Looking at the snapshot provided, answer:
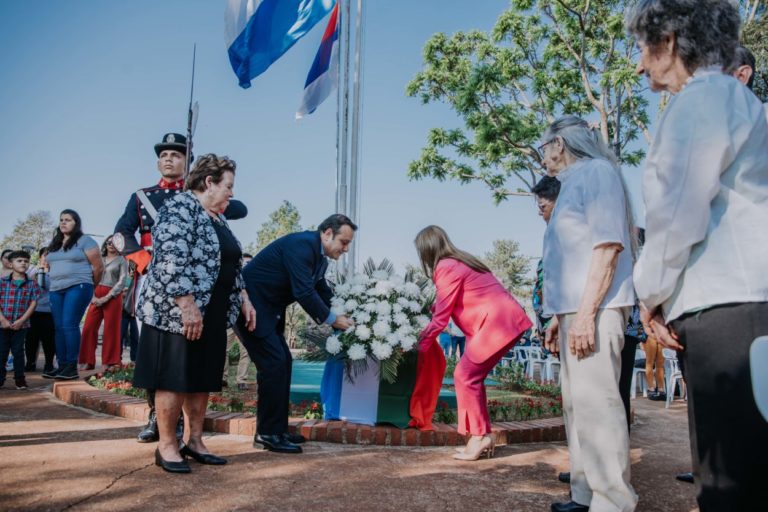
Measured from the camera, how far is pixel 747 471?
125 cm

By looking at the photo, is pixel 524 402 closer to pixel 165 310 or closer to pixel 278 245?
pixel 278 245

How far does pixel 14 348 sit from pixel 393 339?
4635mm

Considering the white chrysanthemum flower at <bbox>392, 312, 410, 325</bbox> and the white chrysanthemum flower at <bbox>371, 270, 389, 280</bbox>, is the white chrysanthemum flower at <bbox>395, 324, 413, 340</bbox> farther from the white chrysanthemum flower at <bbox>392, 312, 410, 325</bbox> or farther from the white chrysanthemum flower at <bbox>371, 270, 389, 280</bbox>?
the white chrysanthemum flower at <bbox>371, 270, 389, 280</bbox>

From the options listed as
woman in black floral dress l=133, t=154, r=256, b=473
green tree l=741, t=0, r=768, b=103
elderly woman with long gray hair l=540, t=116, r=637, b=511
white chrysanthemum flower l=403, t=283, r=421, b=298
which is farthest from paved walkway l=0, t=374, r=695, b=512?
green tree l=741, t=0, r=768, b=103

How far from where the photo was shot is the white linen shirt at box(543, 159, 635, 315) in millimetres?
2414

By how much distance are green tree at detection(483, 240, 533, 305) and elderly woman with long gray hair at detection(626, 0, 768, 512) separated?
62482mm

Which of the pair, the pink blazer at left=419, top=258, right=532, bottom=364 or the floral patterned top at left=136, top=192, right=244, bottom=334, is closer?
the floral patterned top at left=136, top=192, right=244, bottom=334

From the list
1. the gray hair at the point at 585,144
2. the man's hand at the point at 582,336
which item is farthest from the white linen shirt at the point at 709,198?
the gray hair at the point at 585,144

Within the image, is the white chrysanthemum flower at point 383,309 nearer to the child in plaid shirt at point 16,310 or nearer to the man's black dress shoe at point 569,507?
the man's black dress shoe at point 569,507

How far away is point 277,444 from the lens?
377cm

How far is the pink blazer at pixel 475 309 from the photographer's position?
390cm

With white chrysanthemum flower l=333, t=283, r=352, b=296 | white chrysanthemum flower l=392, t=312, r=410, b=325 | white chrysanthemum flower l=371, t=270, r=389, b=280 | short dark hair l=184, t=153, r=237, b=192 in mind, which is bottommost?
white chrysanthemum flower l=392, t=312, r=410, b=325

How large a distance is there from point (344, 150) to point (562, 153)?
206 inches

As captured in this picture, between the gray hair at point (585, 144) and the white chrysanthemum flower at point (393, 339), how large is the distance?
6.47ft
